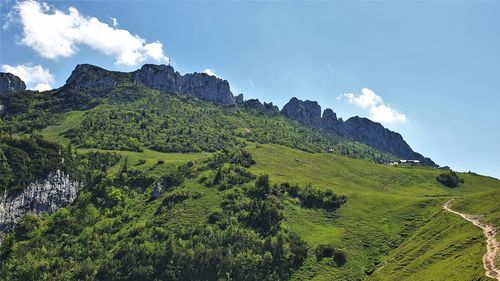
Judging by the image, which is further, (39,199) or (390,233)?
(39,199)

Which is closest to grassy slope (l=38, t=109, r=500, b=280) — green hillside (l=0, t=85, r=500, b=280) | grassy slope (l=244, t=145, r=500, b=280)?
grassy slope (l=244, t=145, r=500, b=280)

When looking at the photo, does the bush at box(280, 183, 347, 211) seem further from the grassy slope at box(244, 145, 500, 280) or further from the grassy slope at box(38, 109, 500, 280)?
the grassy slope at box(244, 145, 500, 280)

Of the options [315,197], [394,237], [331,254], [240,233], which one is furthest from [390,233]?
[240,233]

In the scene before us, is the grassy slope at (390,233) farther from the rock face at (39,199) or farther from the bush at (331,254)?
the rock face at (39,199)

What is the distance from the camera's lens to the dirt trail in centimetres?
6538

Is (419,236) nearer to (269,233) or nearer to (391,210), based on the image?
(391,210)

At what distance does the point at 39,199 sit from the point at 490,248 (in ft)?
459

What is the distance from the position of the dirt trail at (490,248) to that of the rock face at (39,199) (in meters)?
135

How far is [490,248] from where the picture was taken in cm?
7744

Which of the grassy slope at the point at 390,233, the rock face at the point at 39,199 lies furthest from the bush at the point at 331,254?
the rock face at the point at 39,199

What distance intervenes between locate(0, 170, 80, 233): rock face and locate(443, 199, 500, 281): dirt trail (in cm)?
13481

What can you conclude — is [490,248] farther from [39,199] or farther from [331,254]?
[39,199]

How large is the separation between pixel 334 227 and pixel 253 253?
30.9 m

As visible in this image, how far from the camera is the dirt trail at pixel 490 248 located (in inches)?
2574
